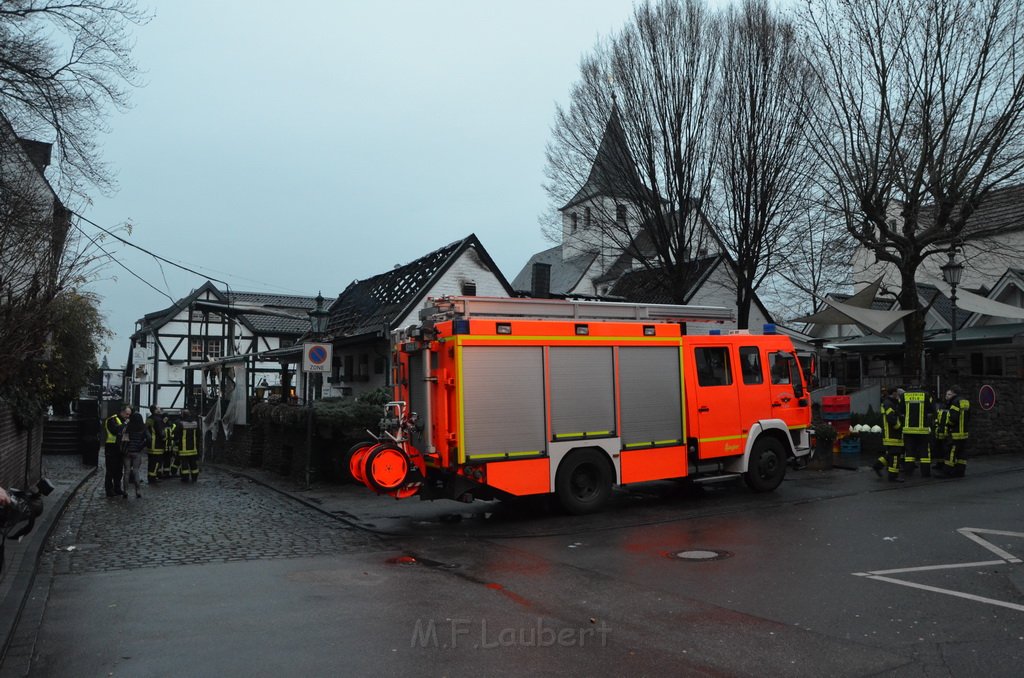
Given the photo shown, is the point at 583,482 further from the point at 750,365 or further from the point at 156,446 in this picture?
the point at 156,446

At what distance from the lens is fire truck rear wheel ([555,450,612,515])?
11.3 meters

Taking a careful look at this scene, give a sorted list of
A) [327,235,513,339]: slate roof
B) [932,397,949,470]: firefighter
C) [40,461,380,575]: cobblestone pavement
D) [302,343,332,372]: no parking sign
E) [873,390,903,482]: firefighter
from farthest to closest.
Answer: [327,235,513,339]: slate roof < [302,343,332,372]: no parking sign < [932,397,949,470]: firefighter < [873,390,903,482]: firefighter < [40,461,380,575]: cobblestone pavement

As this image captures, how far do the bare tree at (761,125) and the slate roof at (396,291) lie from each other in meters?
10.9

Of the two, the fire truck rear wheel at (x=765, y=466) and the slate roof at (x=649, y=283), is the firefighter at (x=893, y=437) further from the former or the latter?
the slate roof at (x=649, y=283)

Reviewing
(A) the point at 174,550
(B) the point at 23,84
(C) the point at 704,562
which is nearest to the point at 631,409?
(C) the point at 704,562

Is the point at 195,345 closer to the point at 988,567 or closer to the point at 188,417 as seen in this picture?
the point at 188,417

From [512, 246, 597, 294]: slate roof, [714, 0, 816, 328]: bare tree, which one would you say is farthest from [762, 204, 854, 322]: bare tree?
[512, 246, 597, 294]: slate roof

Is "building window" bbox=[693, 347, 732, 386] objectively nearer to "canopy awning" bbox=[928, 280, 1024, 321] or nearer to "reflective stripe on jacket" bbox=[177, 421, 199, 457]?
"canopy awning" bbox=[928, 280, 1024, 321]

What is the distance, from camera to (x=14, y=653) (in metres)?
5.64

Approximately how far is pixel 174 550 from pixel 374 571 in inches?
118

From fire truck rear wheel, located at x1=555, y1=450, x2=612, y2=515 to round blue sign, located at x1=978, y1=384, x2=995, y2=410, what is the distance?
12.5 m

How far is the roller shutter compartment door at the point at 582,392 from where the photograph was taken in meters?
11.3

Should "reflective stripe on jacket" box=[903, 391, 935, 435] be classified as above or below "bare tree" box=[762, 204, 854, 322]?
below

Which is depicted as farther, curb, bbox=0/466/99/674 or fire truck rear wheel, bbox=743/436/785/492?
fire truck rear wheel, bbox=743/436/785/492
